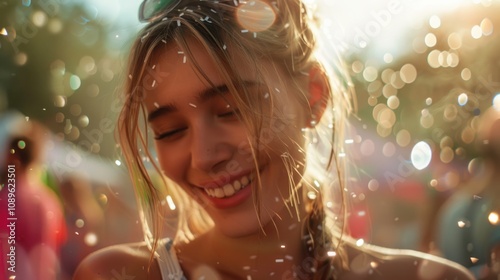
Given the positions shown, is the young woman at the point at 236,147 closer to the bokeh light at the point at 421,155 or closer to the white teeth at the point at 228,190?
the white teeth at the point at 228,190

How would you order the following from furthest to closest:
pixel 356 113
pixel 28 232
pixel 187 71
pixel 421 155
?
pixel 421 155
pixel 356 113
pixel 28 232
pixel 187 71

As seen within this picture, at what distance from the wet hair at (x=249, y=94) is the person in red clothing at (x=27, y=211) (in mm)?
191

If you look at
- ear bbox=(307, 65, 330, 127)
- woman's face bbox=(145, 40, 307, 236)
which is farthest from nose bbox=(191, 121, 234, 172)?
ear bbox=(307, 65, 330, 127)

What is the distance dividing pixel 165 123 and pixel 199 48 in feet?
0.29

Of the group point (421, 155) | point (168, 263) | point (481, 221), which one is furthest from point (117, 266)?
point (421, 155)

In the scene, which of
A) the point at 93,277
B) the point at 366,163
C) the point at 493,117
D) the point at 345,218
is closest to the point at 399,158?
the point at 366,163

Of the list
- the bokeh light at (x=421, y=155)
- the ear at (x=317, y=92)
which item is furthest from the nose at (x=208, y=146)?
the bokeh light at (x=421, y=155)

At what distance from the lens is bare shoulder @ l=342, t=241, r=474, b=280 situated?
0.66m

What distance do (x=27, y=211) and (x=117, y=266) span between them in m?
0.21

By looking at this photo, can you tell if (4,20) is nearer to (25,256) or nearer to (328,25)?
(25,256)

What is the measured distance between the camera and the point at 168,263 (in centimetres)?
62

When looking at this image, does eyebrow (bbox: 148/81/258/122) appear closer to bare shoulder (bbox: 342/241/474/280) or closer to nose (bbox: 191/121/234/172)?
nose (bbox: 191/121/234/172)

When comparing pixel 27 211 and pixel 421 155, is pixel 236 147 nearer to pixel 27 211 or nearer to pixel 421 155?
pixel 27 211

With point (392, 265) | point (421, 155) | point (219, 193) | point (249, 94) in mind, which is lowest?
point (421, 155)
